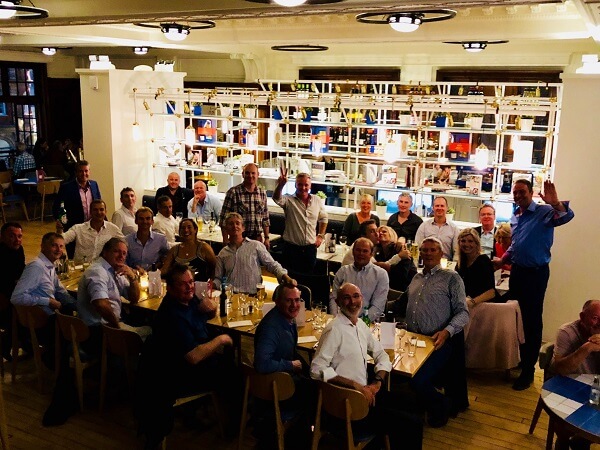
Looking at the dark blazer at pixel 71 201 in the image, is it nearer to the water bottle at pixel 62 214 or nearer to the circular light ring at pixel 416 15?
the water bottle at pixel 62 214

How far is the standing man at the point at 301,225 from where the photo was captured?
6.97 meters

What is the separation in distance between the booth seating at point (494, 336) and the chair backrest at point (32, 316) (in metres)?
3.45

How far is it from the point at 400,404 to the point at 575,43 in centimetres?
780

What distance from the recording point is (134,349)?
4496 millimetres

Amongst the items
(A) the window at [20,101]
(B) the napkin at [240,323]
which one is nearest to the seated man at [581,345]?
(B) the napkin at [240,323]

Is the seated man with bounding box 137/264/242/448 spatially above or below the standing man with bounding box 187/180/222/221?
below

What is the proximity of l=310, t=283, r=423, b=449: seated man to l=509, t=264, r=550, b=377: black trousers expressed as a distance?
1.99m

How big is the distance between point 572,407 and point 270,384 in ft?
5.84

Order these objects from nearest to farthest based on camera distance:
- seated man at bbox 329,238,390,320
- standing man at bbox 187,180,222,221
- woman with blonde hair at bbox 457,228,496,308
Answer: seated man at bbox 329,238,390,320, woman with blonde hair at bbox 457,228,496,308, standing man at bbox 187,180,222,221

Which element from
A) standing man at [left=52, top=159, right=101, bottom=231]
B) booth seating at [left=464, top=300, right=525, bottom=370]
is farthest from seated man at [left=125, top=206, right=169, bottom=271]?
booth seating at [left=464, top=300, right=525, bottom=370]

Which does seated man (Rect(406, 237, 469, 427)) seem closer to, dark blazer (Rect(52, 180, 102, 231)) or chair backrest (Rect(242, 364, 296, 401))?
chair backrest (Rect(242, 364, 296, 401))

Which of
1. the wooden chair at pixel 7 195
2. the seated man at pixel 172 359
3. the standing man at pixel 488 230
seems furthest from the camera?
the wooden chair at pixel 7 195

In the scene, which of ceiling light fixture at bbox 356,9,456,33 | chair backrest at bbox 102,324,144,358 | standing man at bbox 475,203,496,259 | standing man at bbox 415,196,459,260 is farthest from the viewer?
standing man at bbox 415,196,459,260

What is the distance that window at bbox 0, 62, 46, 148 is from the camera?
49.4ft
